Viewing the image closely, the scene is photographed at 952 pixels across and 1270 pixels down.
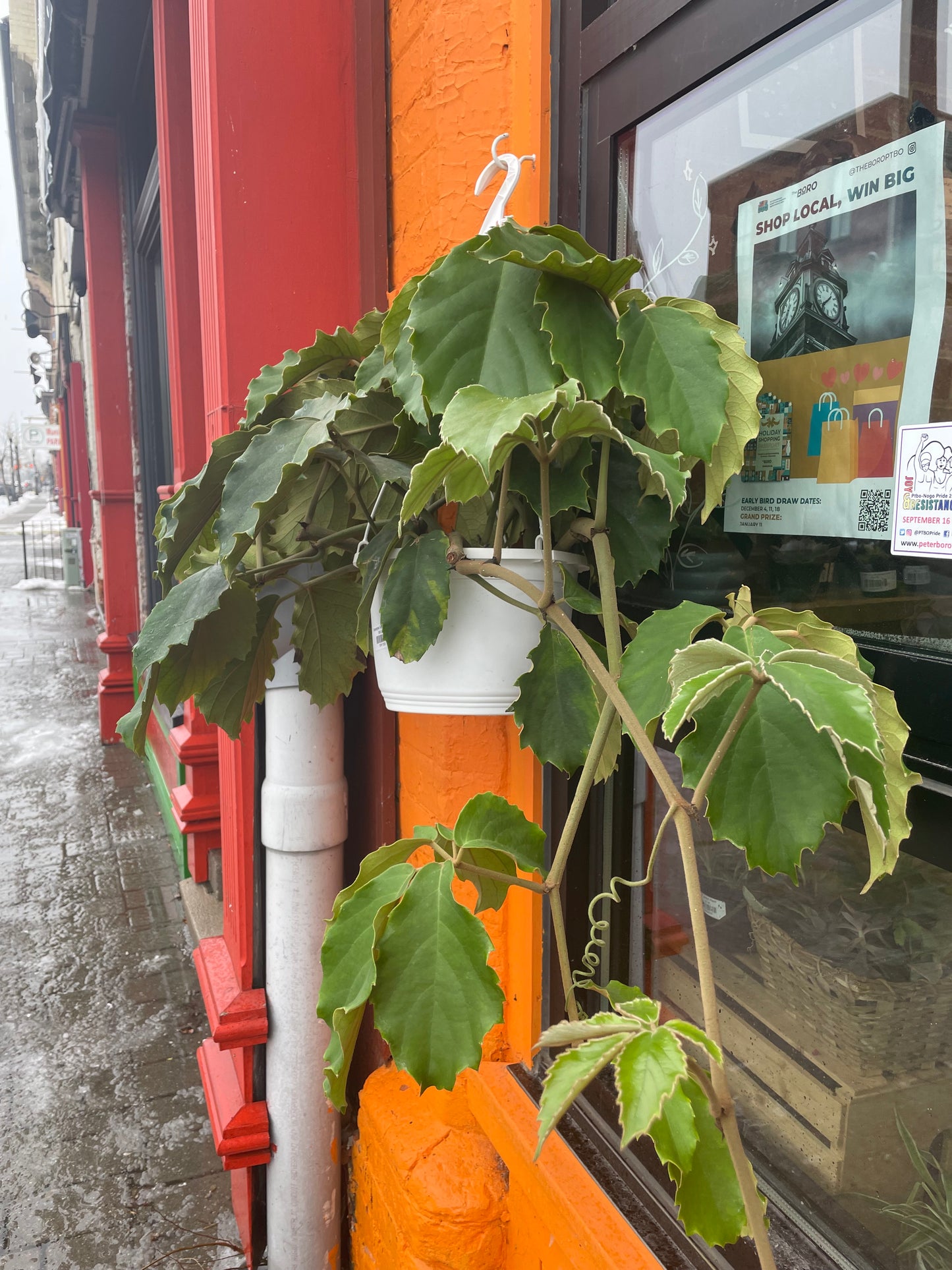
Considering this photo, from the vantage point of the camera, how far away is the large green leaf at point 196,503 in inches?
41.9

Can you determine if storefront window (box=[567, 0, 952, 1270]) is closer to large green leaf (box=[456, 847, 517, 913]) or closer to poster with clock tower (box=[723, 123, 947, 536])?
poster with clock tower (box=[723, 123, 947, 536])

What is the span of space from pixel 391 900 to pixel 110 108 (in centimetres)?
550

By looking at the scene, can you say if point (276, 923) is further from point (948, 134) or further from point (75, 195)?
point (75, 195)

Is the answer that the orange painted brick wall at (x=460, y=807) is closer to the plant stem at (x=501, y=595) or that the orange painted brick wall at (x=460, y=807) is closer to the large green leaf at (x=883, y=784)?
the plant stem at (x=501, y=595)

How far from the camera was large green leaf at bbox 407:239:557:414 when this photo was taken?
760 millimetres

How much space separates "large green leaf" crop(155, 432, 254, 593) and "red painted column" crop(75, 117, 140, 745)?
4.30 m

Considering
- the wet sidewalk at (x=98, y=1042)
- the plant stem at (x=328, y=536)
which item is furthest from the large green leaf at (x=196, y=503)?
the wet sidewalk at (x=98, y=1042)

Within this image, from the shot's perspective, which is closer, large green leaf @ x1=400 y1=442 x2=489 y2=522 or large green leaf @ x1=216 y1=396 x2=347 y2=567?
large green leaf @ x1=400 y1=442 x2=489 y2=522

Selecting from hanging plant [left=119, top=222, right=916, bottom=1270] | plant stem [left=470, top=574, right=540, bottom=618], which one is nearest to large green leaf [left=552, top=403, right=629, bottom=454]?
hanging plant [left=119, top=222, right=916, bottom=1270]

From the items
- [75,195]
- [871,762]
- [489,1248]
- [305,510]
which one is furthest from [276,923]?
[75,195]

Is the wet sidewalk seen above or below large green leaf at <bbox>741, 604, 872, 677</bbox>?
below

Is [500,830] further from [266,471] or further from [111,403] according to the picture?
[111,403]

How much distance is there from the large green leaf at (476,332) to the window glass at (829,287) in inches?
14.2

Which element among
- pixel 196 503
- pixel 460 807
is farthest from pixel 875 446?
pixel 460 807
